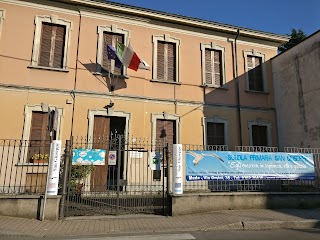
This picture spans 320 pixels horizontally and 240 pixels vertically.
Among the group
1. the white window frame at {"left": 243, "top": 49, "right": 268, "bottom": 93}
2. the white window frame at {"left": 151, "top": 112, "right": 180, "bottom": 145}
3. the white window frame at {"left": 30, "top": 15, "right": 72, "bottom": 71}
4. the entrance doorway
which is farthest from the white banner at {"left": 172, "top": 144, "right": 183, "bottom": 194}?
the white window frame at {"left": 243, "top": 49, "right": 268, "bottom": 93}

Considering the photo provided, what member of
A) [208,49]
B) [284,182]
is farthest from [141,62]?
[284,182]

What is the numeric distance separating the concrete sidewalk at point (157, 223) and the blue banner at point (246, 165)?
1261mm

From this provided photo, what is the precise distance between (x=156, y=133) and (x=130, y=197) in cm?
416

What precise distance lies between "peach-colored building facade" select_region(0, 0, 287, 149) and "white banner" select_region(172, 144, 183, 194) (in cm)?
408

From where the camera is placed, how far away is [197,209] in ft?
26.9

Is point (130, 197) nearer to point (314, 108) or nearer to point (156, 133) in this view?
point (156, 133)

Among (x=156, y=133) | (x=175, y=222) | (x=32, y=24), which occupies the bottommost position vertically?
(x=175, y=222)

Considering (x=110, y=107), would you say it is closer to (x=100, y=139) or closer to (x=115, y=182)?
(x=100, y=139)

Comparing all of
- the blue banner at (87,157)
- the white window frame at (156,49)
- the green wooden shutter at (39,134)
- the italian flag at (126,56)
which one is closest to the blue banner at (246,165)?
the blue banner at (87,157)

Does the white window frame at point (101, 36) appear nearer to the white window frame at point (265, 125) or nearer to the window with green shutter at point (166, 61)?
the window with green shutter at point (166, 61)

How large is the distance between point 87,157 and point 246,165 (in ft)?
17.3

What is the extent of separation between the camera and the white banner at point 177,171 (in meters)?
8.13

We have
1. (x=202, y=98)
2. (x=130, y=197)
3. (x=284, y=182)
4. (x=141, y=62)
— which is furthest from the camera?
(x=202, y=98)

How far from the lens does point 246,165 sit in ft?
30.0
